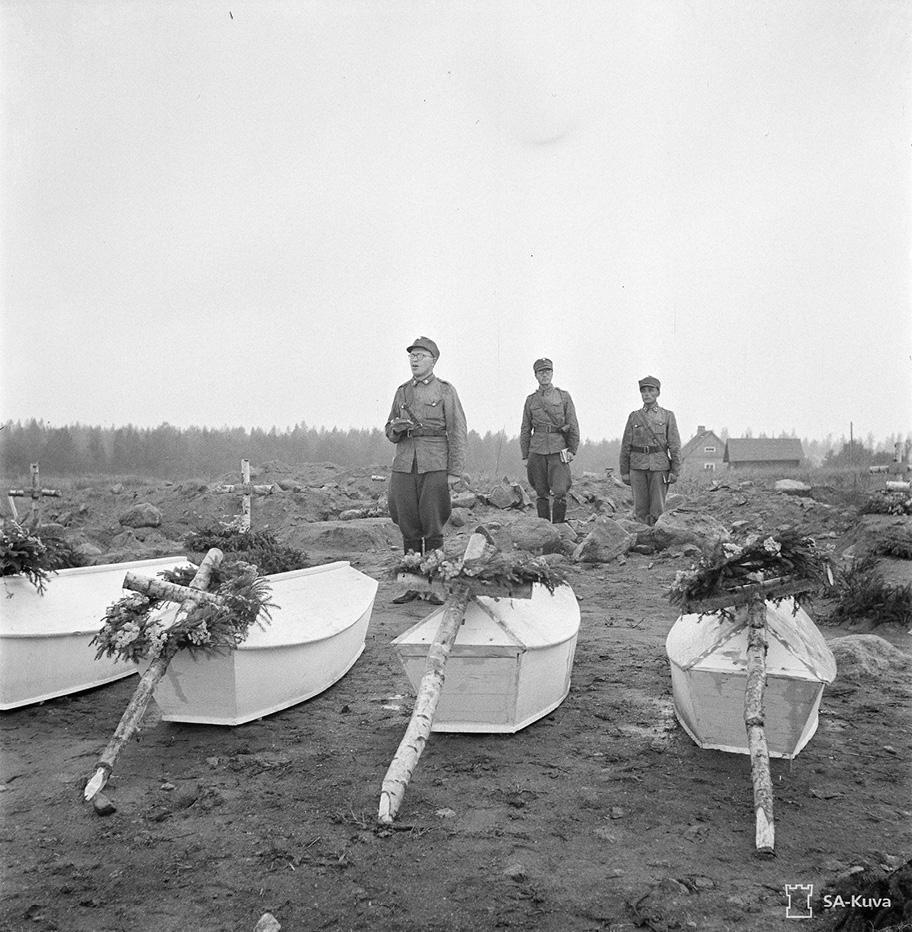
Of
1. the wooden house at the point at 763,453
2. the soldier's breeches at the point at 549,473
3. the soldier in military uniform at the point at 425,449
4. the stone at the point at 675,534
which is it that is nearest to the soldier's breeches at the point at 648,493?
the stone at the point at 675,534

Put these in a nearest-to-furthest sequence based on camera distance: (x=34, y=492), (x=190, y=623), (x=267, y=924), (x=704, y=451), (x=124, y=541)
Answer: (x=267, y=924)
(x=190, y=623)
(x=34, y=492)
(x=124, y=541)
(x=704, y=451)

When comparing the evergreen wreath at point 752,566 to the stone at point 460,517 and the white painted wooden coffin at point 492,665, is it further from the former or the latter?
A: the stone at point 460,517

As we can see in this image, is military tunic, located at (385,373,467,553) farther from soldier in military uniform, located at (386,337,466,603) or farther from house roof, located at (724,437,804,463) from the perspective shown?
house roof, located at (724,437,804,463)

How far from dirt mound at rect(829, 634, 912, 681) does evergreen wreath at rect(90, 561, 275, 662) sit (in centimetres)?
383

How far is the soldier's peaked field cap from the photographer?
6992 mm

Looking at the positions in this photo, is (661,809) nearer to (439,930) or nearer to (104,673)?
(439,930)

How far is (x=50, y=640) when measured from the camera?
4.70 metres

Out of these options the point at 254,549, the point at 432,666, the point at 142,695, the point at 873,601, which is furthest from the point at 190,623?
the point at 873,601

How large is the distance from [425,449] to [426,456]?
0.07 meters

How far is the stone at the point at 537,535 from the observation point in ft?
32.6

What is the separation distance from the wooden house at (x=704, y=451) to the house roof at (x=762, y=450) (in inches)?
72.2

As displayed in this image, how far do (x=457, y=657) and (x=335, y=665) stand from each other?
1.37m

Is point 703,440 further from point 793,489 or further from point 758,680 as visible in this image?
point 758,680

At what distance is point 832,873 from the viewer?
2762 mm
